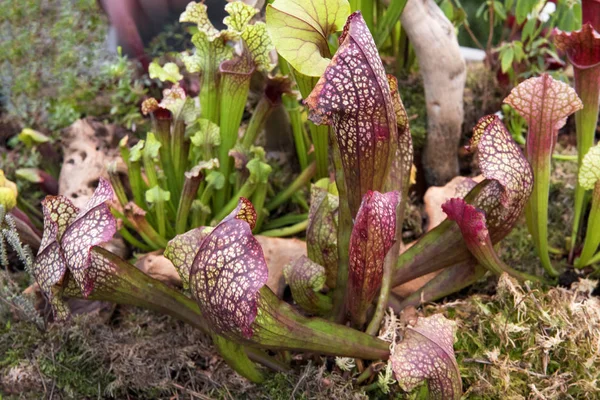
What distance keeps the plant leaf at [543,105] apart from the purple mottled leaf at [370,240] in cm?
35

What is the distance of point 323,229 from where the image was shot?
3.84ft

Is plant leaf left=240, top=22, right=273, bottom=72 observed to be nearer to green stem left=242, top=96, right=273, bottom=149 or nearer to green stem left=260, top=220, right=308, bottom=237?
green stem left=242, top=96, right=273, bottom=149

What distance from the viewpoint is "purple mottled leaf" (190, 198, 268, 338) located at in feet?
2.69

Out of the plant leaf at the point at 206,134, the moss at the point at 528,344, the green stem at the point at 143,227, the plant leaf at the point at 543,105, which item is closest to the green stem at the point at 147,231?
the green stem at the point at 143,227

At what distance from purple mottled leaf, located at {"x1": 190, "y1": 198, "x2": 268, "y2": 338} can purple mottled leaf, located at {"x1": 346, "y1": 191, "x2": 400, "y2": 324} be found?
0.64 ft

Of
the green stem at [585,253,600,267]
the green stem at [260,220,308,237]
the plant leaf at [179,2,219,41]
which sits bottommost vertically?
the green stem at [260,220,308,237]

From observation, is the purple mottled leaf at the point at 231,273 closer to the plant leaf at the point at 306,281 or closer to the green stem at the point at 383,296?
the plant leaf at the point at 306,281

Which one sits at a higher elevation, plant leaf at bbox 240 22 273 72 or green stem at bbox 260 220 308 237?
plant leaf at bbox 240 22 273 72

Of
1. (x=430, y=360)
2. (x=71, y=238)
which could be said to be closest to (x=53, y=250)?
(x=71, y=238)

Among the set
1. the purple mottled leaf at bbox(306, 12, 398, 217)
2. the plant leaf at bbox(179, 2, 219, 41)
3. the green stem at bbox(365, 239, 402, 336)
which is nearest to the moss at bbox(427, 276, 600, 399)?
the green stem at bbox(365, 239, 402, 336)

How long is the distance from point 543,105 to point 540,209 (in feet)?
0.83

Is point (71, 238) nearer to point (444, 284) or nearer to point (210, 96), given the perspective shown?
point (210, 96)

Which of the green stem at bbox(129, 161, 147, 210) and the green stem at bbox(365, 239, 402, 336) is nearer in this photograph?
the green stem at bbox(365, 239, 402, 336)

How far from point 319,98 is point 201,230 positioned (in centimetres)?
33
